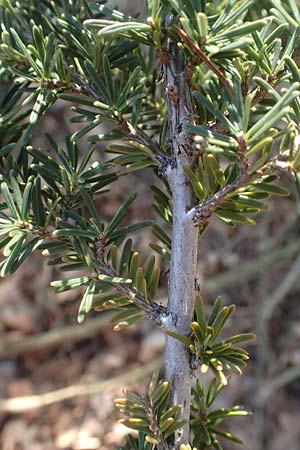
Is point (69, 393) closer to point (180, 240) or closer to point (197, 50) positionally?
point (180, 240)

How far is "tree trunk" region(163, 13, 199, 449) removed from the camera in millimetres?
495

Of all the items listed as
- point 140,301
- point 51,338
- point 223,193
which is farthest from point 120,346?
point 223,193

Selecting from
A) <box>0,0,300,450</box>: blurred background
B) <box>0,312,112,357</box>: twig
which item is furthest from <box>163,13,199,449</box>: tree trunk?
<box>0,312,112,357</box>: twig

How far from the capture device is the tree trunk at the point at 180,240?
495mm

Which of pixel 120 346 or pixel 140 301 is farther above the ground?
pixel 140 301

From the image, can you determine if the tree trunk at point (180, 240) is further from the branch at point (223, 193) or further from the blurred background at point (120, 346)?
the blurred background at point (120, 346)

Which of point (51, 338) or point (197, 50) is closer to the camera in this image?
point (197, 50)

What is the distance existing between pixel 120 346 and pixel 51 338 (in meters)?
0.21

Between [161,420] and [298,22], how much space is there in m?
0.37

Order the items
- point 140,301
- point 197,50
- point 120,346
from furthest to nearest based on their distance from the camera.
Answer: point 120,346
point 140,301
point 197,50

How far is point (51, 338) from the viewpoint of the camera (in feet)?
5.82

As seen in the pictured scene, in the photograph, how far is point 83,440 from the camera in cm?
162

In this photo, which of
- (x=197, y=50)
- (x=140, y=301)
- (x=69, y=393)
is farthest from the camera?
(x=69, y=393)

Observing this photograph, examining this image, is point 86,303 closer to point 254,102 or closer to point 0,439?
point 254,102
